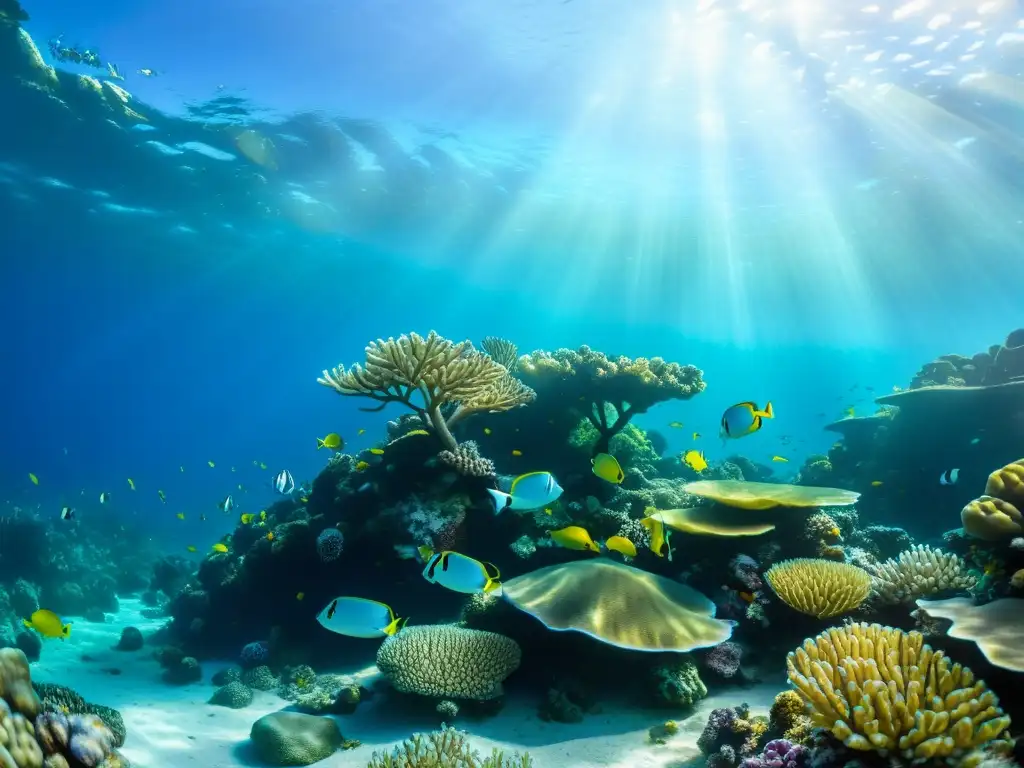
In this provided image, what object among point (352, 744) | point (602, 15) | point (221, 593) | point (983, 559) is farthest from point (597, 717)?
point (602, 15)

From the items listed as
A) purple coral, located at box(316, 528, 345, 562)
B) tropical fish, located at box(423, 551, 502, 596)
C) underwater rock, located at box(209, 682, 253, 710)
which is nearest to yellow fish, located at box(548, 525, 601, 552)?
tropical fish, located at box(423, 551, 502, 596)

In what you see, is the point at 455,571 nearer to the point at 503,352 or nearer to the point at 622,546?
the point at 622,546

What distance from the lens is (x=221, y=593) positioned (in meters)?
10.1

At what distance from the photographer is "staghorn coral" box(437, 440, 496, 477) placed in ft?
24.7

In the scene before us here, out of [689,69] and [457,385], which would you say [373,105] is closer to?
[689,69]

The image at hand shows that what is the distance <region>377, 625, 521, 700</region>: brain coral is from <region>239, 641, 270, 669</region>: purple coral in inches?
159

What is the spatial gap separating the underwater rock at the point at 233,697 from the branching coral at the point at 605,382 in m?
6.45

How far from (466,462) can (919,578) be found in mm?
5220

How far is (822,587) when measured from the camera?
17.9 ft

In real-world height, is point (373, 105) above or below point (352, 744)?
above

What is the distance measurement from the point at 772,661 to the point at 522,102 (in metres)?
23.3

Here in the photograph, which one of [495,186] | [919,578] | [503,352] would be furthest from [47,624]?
[495,186]

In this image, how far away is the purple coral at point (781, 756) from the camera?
331cm

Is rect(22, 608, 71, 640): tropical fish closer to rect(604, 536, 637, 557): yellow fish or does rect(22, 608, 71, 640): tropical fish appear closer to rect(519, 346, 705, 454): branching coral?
rect(604, 536, 637, 557): yellow fish
